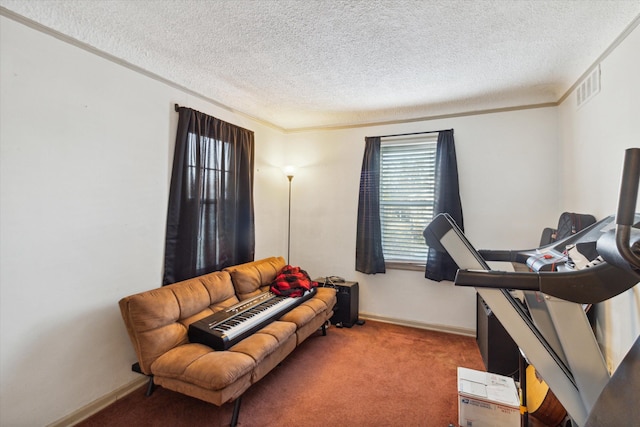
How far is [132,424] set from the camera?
1.99 metres

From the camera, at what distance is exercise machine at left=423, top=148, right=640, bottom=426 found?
891 mm

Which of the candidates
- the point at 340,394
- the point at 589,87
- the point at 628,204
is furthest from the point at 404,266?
the point at 628,204

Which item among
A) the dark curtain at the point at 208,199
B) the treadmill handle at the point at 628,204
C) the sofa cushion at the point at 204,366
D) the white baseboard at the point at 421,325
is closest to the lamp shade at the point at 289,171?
the dark curtain at the point at 208,199

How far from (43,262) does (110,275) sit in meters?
0.43

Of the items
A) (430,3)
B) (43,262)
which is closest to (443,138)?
(430,3)

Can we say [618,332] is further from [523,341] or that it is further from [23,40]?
[23,40]

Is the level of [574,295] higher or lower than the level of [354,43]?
lower

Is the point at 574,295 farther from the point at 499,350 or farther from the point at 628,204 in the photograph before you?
the point at 499,350

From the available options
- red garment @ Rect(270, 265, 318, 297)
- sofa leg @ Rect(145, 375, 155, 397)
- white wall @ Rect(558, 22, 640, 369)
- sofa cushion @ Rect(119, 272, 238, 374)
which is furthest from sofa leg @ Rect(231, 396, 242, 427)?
white wall @ Rect(558, 22, 640, 369)

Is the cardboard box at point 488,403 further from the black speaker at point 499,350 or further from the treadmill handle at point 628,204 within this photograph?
the treadmill handle at point 628,204

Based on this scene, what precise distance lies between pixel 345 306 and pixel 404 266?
890 mm

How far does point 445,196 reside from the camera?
344 centimetres

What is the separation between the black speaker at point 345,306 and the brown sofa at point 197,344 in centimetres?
85

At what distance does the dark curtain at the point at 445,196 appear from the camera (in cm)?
341
